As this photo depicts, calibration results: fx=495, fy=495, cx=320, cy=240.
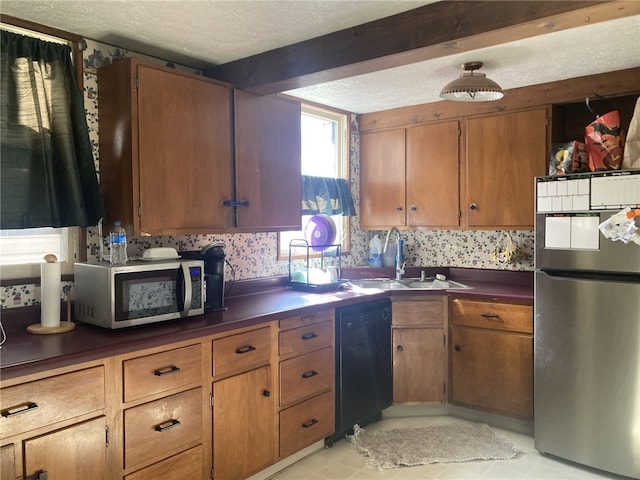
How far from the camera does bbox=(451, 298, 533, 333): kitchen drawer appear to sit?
3.01 meters

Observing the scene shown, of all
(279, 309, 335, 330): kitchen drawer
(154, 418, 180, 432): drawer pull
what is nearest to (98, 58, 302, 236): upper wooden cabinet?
(279, 309, 335, 330): kitchen drawer

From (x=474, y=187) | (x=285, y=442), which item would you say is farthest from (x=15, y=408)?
(x=474, y=187)

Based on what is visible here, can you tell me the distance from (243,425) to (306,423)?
479mm

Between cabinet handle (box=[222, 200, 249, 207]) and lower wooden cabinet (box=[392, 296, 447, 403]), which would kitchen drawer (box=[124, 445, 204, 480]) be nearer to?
cabinet handle (box=[222, 200, 249, 207])

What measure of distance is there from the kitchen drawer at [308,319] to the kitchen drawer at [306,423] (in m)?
0.43

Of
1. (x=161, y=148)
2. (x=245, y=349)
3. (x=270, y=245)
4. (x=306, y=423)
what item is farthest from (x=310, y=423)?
(x=161, y=148)

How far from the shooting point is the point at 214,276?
2.53m

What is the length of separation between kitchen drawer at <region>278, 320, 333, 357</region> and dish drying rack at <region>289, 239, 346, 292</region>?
41cm

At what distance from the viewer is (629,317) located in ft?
8.14

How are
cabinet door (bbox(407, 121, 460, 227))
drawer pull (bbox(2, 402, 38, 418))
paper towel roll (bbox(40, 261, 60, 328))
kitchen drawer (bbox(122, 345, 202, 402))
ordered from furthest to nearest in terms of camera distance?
cabinet door (bbox(407, 121, 460, 227)), paper towel roll (bbox(40, 261, 60, 328)), kitchen drawer (bbox(122, 345, 202, 402)), drawer pull (bbox(2, 402, 38, 418))

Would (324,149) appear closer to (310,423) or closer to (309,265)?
(309,265)

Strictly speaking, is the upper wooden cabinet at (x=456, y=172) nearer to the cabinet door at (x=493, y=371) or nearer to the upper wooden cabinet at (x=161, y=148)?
the cabinet door at (x=493, y=371)

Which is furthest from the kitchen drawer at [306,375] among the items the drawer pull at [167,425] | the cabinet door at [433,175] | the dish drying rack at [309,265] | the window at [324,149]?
the cabinet door at [433,175]

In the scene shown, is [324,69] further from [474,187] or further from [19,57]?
[474,187]
